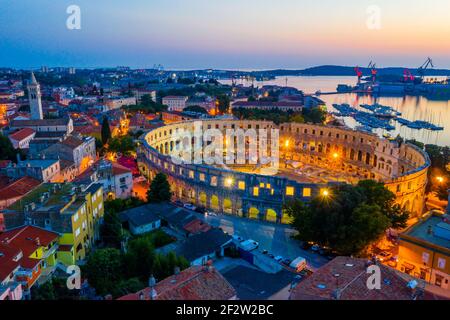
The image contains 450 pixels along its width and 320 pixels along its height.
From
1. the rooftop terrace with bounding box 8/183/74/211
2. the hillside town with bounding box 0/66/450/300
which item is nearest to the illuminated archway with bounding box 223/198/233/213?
the hillside town with bounding box 0/66/450/300

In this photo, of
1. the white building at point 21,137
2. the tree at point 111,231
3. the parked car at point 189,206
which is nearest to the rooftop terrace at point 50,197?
the tree at point 111,231

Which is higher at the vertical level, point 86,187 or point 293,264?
point 86,187

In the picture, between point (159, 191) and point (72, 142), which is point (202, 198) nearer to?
point (159, 191)

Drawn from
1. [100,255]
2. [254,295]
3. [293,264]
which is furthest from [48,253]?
[293,264]

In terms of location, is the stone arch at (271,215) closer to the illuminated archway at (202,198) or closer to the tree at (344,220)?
the tree at (344,220)
